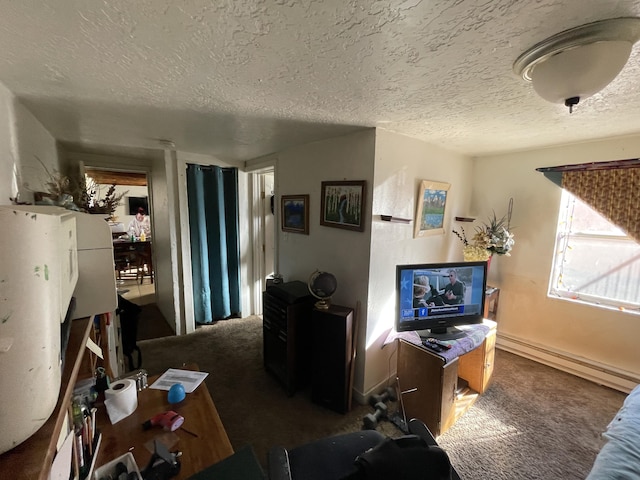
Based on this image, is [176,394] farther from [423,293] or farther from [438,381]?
[423,293]

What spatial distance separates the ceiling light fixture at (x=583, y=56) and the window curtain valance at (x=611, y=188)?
1.86 metres

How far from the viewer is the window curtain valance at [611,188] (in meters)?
2.08

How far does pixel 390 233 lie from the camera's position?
212cm

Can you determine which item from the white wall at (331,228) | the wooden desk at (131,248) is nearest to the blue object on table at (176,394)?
the white wall at (331,228)

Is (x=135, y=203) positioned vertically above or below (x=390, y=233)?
above

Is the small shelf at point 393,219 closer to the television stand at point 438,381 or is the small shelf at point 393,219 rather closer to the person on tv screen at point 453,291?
the person on tv screen at point 453,291

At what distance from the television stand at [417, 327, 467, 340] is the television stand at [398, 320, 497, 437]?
0.61ft

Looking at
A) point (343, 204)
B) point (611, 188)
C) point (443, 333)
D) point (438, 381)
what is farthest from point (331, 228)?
point (611, 188)

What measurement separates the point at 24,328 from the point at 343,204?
6.27ft

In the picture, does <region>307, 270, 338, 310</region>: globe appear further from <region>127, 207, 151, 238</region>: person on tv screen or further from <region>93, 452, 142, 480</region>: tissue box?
<region>127, 207, 151, 238</region>: person on tv screen

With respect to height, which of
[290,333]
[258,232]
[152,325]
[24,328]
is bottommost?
[152,325]

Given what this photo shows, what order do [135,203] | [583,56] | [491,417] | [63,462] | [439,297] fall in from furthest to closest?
[135,203]
[439,297]
[491,417]
[583,56]
[63,462]

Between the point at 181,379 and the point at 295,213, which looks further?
the point at 295,213

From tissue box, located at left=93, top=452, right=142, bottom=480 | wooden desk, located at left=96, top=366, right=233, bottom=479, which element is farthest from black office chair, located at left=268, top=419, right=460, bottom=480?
tissue box, located at left=93, top=452, right=142, bottom=480
